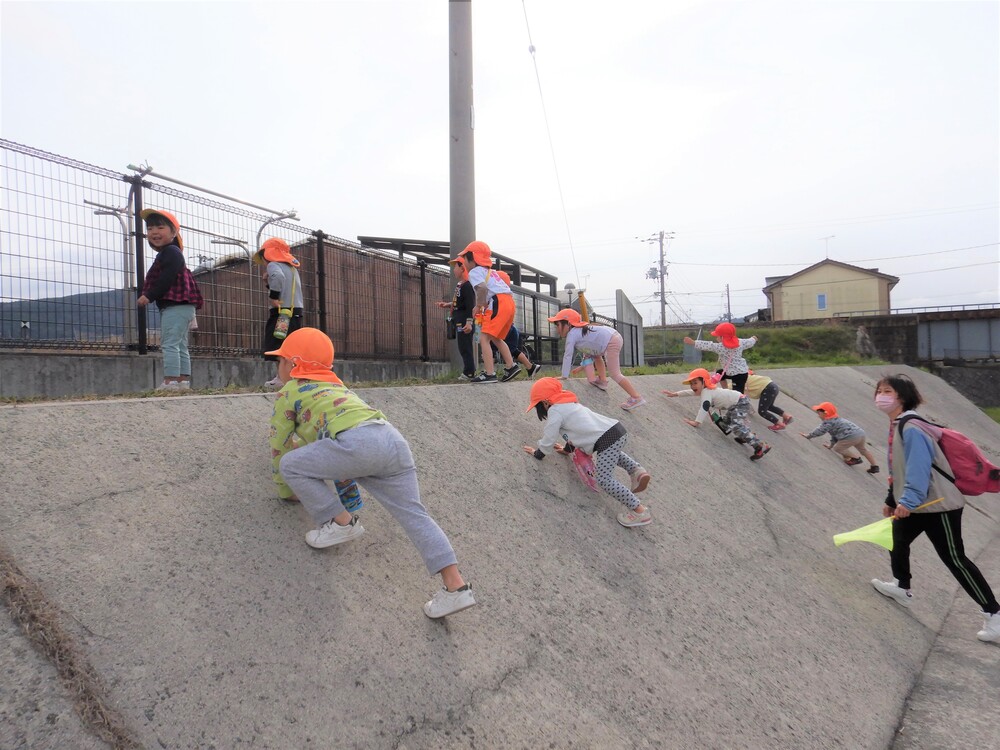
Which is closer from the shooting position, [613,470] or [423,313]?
[613,470]

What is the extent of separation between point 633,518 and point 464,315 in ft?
11.3

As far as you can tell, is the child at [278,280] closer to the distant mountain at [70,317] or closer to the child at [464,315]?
the distant mountain at [70,317]

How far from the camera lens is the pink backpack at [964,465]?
4.43 metres

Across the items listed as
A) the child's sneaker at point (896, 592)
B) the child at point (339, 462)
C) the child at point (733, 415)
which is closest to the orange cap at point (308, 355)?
the child at point (339, 462)

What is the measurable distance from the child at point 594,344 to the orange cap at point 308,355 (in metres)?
4.30

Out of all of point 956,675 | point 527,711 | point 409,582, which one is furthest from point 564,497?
point 956,675

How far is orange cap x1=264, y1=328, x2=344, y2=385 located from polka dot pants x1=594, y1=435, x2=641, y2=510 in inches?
88.6

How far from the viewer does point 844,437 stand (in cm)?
917

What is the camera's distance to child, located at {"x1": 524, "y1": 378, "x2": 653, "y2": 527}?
473 centimetres

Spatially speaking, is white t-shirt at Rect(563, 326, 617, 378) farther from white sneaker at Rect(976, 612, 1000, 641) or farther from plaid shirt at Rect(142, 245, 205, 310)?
white sneaker at Rect(976, 612, 1000, 641)

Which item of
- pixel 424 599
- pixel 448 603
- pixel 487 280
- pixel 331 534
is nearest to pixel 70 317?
pixel 487 280

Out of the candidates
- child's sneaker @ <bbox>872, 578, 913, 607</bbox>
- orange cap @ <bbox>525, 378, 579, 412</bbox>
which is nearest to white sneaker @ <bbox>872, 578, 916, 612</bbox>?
child's sneaker @ <bbox>872, 578, 913, 607</bbox>

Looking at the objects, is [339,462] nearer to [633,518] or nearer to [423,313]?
[633,518]

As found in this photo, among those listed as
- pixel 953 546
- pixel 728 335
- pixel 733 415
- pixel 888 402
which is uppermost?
pixel 728 335
